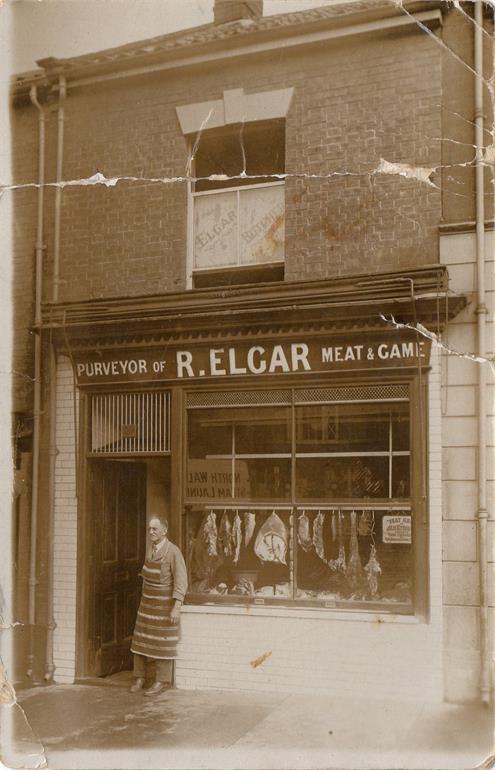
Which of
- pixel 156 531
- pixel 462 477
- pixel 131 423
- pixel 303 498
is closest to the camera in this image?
pixel 462 477

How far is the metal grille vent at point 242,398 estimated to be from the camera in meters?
7.68

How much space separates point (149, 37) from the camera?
24.3 ft

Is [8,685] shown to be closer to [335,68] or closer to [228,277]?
[228,277]

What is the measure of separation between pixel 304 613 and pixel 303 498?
3.36 feet

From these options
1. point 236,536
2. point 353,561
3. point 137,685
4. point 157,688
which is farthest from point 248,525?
point 137,685

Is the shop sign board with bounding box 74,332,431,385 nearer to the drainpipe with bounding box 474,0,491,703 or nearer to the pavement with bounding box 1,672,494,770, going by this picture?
the drainpipe with bounding box 474,0,491,703

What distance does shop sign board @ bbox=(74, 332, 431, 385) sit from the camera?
727 cm

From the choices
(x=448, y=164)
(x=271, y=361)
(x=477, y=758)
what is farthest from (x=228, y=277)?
(x=477, y=758)

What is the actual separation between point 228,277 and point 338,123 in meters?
1.70

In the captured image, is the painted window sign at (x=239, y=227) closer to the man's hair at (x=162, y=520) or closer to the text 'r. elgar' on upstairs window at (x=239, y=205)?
the text 'r. elgar' on upstairs window at (x=239, y=205)

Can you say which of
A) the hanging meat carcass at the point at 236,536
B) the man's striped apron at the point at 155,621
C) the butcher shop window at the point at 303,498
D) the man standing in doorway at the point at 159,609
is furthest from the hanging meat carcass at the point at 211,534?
the man's striped apron at the point at 155,621

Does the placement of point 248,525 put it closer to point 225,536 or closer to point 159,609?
point 225,536

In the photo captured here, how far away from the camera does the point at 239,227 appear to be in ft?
25.7

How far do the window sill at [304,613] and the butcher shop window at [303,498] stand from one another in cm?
7
